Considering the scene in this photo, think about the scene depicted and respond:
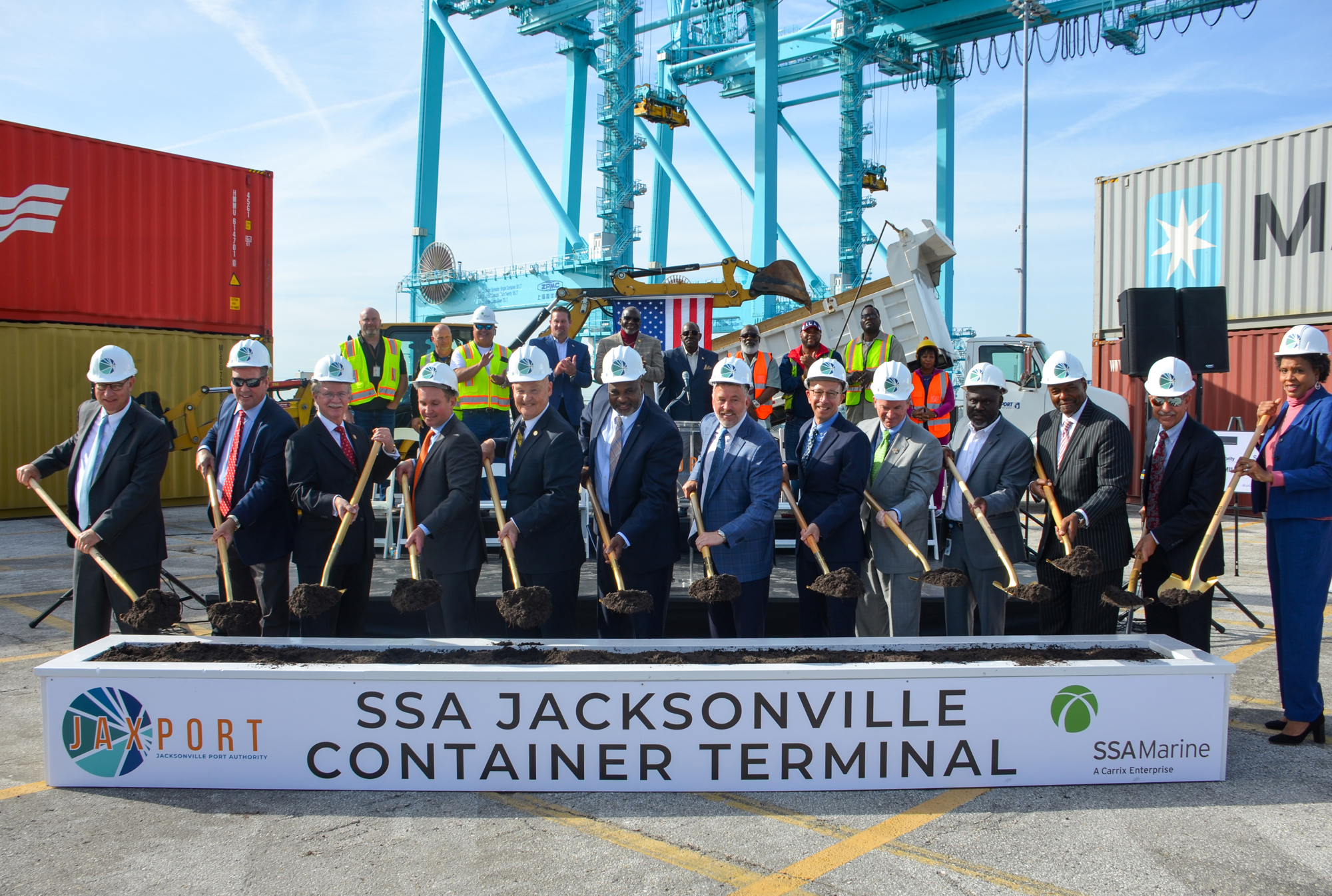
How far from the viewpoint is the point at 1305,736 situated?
178 inches

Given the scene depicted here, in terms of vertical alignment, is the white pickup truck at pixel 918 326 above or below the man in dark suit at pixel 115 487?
above

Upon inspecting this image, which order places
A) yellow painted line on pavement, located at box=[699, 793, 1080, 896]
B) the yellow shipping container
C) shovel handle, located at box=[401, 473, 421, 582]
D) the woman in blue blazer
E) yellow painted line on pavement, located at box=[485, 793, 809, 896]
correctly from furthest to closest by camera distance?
the yellow shipping container, shovel handle, located at box=[401, 473, 421, 582], the woman in blue blazer, yellow painted line on pavement, located at box=[485, 793, 809, 896], yellow painted line on pavement, located at box=[699, 793, 1080, 896]

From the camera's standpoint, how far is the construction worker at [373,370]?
8242 mm

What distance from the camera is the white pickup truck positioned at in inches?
416

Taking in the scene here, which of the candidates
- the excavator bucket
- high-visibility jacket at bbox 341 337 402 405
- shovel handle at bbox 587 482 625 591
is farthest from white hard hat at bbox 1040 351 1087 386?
high-visibility jacket at bbox 341 337 402 405

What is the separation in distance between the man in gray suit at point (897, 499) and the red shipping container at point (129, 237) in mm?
12893

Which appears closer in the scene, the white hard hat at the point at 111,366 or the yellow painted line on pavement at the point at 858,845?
the yellow painted line on pavement at the point at 858,845

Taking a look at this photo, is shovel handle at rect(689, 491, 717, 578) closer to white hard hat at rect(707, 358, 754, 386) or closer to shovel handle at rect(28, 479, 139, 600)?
white hard hat at rect(707, 358, 754, 386)

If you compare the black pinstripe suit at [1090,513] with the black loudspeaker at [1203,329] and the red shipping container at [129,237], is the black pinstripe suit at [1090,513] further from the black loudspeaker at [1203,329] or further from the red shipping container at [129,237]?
the red shipping container at [129,237]

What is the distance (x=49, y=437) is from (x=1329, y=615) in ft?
50.2

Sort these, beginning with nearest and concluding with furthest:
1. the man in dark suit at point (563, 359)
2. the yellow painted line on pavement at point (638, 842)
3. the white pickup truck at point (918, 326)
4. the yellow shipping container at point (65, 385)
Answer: the yellow painted line on pavement at point (638, 842), the man in dark suit at point (563, 359), the white pickup truck at point (918, 326), the yellow shipping container at point (65, 385)

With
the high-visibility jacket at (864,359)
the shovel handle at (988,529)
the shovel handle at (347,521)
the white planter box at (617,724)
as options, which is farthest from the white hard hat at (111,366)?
the high-visibility jacket at (864,359)

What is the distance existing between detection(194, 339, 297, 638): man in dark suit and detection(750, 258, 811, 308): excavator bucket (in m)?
6.04

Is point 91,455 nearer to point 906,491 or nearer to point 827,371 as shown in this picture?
point 827,371
